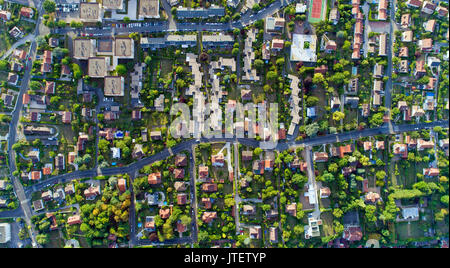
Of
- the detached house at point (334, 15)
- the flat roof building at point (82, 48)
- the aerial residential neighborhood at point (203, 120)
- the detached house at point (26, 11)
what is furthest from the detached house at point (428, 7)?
the detached house at point (26, 11)

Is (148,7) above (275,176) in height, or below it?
above

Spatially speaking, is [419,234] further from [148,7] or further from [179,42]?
[148,7]

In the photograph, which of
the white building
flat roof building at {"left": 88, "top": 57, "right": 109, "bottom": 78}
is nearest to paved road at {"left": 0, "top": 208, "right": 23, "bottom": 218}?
the white building

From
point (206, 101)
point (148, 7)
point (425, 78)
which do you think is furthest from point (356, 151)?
point (148, 7)

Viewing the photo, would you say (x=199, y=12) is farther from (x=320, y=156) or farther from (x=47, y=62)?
(x=320, y=156)

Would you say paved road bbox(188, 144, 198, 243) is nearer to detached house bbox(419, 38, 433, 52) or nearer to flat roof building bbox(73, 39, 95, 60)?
flat roof building bbox(73, 39, 95, 60)

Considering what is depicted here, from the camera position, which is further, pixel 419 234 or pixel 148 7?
pixel 419 234

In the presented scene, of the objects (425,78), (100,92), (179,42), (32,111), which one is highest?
(179,42)

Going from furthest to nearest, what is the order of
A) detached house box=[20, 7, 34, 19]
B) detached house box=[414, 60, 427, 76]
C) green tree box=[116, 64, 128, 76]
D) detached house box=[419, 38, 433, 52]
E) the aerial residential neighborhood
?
detached house box=[414, 60, 427, 76] → detached house box=[419, 38, 433, 52] → the aerial residential neighborhood → detached house box=[20, 7, 34, 19] → green tree box=[116, 64, 128, 76]
